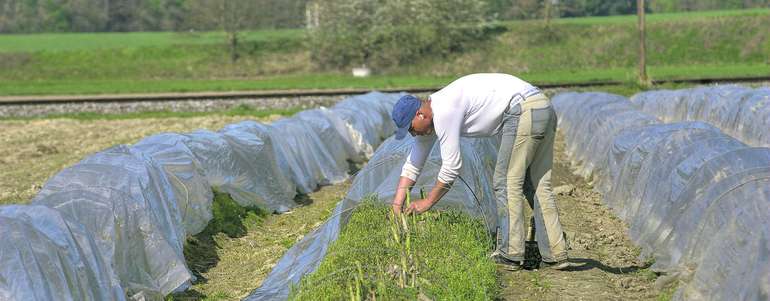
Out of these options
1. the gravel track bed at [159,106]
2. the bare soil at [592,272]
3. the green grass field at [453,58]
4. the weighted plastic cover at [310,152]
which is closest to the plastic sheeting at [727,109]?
the bare soil at [592,272]

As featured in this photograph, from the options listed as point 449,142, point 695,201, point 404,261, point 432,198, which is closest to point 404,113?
point 449,142

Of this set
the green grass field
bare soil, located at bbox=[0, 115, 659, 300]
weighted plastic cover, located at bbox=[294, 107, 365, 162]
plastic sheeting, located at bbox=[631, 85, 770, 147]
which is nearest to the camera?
bare soil, located at bbox=[0, 115, 659, 300]

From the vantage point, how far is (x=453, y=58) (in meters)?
46.6

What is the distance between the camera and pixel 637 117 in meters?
12.7

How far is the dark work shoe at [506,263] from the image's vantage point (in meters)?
7.00

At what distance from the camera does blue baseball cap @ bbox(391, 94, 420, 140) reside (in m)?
5.84

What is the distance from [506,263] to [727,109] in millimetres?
8067

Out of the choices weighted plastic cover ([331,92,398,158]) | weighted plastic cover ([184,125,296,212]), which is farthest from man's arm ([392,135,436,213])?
weighted plastic cover ([331,92,398,158])

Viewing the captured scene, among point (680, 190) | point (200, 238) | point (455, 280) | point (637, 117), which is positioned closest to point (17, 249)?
point (455, 280)

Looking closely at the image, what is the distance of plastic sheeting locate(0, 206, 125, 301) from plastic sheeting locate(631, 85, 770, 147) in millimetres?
8172

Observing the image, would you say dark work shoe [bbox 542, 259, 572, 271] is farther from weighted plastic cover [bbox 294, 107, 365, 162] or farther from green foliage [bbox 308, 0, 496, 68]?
green foliage [bbox 308, 0, 496, 68]

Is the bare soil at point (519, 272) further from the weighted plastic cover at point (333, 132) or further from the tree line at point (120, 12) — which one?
the tree line at point (120, 12)

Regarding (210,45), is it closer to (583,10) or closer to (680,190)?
(583,10)

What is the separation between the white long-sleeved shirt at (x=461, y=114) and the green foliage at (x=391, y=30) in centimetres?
4015
